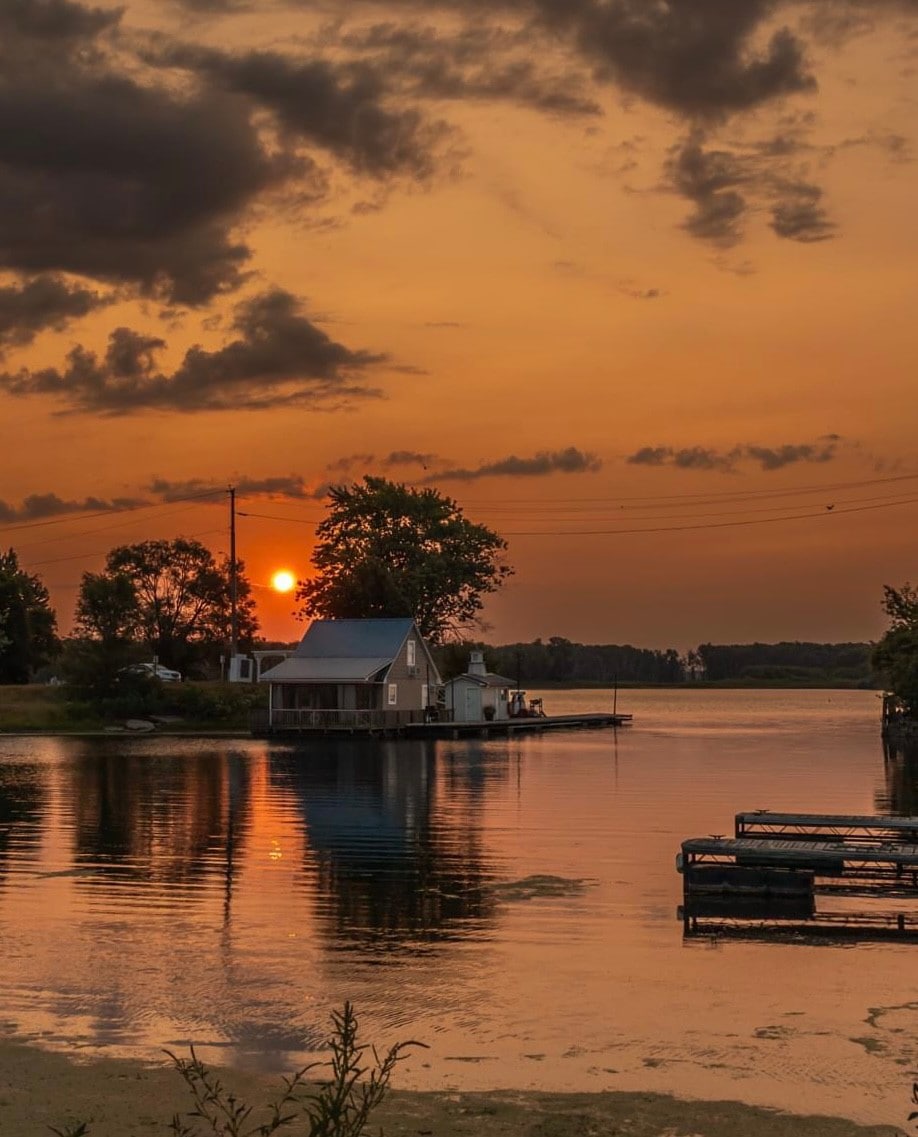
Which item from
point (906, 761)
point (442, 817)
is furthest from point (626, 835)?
point (906, 761)

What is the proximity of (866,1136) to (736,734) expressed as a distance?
92.6 m

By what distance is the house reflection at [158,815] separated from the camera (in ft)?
105

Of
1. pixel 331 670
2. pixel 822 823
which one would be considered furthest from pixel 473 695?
pixel 822 823

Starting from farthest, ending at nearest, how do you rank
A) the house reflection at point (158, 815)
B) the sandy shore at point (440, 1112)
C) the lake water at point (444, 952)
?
the house reflection at point (158, 815) < the lake water at point (444, 952) < the sandy shore at point (440, 1112)

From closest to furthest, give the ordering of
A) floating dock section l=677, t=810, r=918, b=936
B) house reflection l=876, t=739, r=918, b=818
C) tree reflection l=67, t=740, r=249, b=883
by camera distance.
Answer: floating dock section l=677, t=810, r=918, b=936 → tree reflection l=67, t=740, r=249, b=883 → house reflection l=876, t=739, r=918, b=818

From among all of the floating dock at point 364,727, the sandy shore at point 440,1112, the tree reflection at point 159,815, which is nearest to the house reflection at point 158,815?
the tree reflection at point 159,815

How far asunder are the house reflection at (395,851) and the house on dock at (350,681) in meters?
30.1

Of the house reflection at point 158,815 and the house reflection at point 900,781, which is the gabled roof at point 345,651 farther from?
the house reflection at point 900,781

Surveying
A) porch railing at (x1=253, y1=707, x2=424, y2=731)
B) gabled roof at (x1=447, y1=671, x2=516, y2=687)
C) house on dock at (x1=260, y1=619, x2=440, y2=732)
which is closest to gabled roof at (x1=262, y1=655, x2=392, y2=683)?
house on dock at (x1=260, y1=619, x2=440, y2=732)

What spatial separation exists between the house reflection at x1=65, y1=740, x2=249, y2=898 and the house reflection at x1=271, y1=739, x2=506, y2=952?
89.2 inches

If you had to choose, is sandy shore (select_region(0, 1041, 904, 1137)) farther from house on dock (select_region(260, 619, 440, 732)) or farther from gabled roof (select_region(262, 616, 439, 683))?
gabled roof (select_region(262, 616, 439, 683))

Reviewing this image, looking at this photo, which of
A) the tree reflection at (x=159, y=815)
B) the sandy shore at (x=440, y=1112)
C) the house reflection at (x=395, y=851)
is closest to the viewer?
the sandy shore at (x=440, y=1112)

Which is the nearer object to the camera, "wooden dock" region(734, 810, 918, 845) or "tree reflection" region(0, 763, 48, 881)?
"wooden dock" region(734, 810, 918, 845)

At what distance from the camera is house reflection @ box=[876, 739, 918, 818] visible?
46.0 metres
